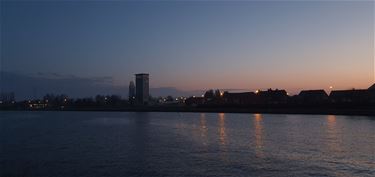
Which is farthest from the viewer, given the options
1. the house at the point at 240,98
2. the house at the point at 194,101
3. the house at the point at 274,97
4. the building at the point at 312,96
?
the house at the point at 194,101

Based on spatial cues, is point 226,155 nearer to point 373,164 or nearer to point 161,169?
point 161,169

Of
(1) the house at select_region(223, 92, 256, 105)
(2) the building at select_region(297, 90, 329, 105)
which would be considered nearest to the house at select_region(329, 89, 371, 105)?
(2) the building at select_region(297, 90, 329, 105)

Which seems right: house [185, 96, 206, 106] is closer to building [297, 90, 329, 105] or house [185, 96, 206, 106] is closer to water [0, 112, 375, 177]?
building [297, 90, 329, 105]

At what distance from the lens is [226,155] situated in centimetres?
2631

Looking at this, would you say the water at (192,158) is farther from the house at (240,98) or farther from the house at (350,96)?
the house at (240,98)

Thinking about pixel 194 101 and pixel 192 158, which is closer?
pixel 192 158

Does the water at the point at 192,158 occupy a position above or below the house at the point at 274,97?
below

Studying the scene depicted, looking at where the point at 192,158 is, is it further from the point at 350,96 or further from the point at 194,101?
the point at 194,101

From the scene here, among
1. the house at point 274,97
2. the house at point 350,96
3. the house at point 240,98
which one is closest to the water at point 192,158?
the house at point 350,96

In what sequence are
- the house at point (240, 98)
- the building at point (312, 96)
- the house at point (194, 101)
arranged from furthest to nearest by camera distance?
1. the house at point (194, 101)
2. the house at point (240, 98)
3. the building at point (312, 96)

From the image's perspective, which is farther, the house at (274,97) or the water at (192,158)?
the house at (274,97)

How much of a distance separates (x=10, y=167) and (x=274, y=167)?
1321cm

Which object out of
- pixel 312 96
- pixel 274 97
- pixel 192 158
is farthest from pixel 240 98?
pixel 192 158

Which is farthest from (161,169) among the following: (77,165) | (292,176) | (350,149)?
(350,149)
